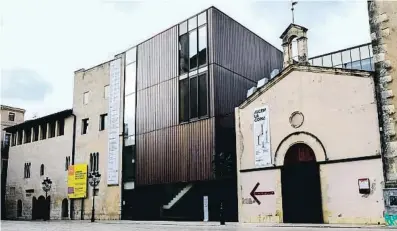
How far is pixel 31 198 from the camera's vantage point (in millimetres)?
42562

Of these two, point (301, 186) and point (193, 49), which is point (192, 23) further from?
point (301, 186)

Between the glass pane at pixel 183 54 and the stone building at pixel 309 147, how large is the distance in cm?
611

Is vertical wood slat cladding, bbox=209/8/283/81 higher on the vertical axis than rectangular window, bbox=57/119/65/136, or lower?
higher

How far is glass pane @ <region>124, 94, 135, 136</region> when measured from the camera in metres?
32.8

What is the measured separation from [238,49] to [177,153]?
8454 mm

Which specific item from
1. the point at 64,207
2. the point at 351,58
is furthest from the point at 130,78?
the point at 351,58

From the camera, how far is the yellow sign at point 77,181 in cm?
3597

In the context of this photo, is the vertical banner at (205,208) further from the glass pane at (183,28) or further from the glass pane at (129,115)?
the glass pane at (183,28)

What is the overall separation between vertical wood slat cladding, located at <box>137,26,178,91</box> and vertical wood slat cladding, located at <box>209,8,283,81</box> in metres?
3.57

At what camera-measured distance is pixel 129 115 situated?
33.3 metres

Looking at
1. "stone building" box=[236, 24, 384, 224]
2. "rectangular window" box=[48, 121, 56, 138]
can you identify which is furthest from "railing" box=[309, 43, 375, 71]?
"rectangular window" box=[48, 121, 56, 138]

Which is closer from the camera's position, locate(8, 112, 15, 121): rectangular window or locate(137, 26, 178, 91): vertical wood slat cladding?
locate(137, 26, 178, 91): vertical wood slat cladding

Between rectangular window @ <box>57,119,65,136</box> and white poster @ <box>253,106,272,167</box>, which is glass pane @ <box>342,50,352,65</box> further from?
rectangular window @ <box>57,119,65,136</box>

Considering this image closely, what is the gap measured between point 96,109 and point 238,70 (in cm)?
1430
